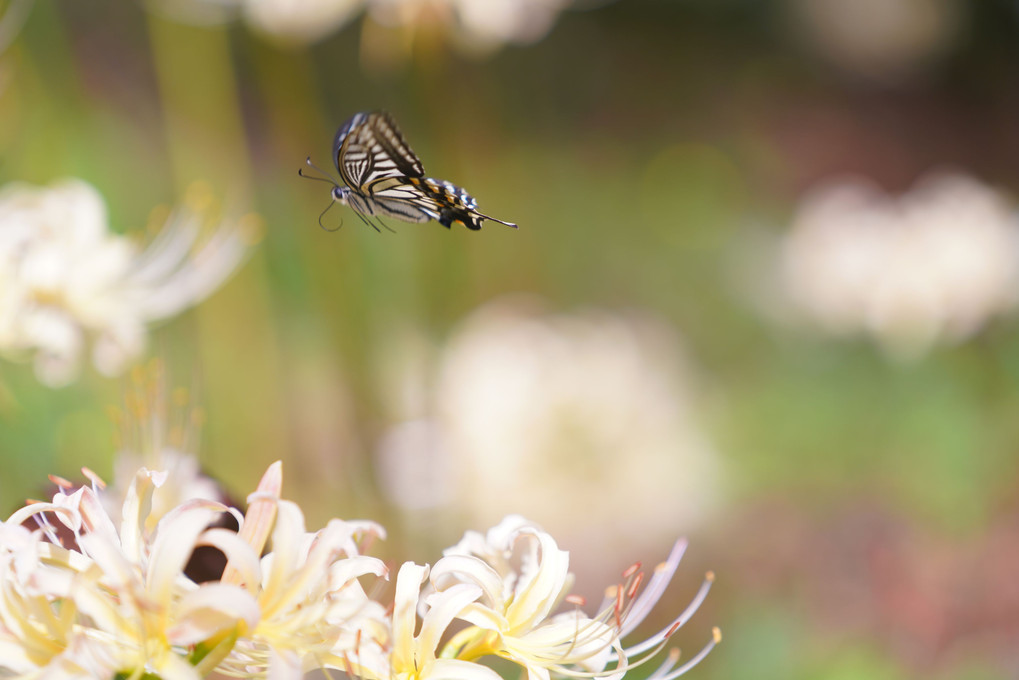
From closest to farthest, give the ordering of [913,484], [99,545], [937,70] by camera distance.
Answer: [99,545] → [913,484] → [937,70]

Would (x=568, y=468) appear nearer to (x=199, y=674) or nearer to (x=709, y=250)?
(x=199, y=674)

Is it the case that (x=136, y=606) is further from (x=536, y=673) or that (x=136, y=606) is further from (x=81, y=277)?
(x=81, y=277)

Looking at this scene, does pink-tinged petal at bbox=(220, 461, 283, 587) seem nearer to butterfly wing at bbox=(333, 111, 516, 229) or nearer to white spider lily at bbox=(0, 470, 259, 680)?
white spider lily at bbox=(0, 470, 259, 680)

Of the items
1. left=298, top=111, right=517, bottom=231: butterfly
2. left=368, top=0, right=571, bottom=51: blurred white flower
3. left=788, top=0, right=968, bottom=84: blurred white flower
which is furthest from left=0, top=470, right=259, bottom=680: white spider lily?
left=788, top=0, right=968, bottom=84: blurred white flower

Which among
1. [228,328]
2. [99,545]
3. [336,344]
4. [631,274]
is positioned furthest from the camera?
[631,274]

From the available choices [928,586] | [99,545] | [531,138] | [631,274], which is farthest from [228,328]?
[531,138]

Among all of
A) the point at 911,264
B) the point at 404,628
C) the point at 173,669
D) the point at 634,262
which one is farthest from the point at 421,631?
the point at 634,262

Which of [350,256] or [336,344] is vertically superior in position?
[350,256]
